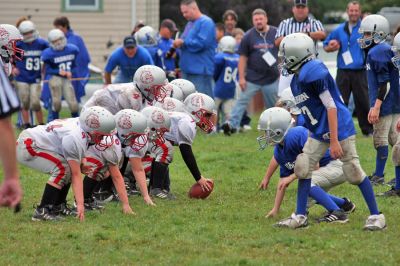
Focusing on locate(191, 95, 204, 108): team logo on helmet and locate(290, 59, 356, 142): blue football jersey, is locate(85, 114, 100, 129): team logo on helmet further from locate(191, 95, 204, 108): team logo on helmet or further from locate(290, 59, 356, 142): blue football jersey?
locate(290, 59, 356, 142): blue football jersey

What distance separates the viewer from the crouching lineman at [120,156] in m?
9.01

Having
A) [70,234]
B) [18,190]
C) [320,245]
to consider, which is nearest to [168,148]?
[70,234]

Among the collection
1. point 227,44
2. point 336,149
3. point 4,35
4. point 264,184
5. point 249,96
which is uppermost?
point 4,35

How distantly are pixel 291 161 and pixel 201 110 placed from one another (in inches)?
59.8

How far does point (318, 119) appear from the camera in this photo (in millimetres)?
8102

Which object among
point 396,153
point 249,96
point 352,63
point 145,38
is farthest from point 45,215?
point 145,38

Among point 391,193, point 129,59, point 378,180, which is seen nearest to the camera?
point 391,193

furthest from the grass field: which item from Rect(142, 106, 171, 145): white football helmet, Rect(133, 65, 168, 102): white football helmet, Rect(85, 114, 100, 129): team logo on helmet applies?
Rect(133, 65, 168, 102): white football helmet

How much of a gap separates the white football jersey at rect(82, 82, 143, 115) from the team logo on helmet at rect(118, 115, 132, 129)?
0.92 m

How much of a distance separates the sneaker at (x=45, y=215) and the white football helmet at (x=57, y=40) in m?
7.56

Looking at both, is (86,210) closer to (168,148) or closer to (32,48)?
(168,148)

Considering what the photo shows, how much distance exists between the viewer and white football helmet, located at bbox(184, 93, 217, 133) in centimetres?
991

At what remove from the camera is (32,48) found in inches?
651

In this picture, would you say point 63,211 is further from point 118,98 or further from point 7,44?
point 7,44
